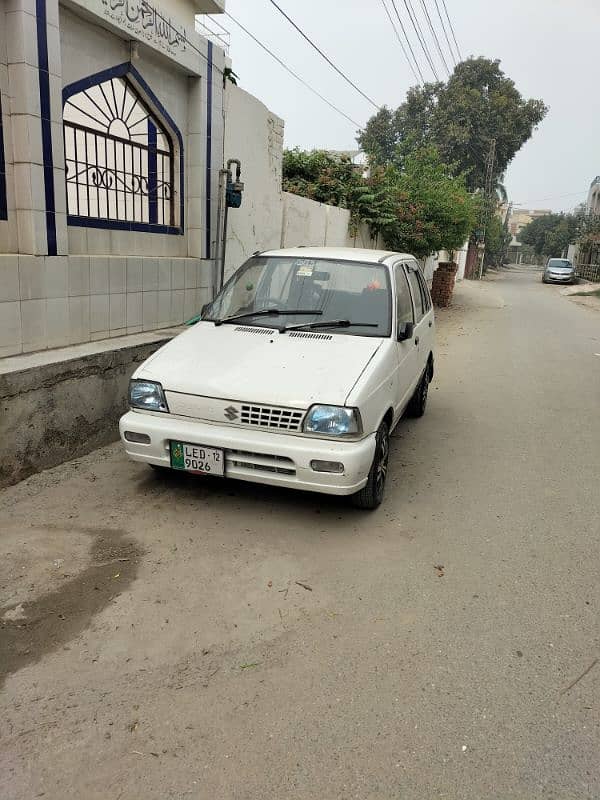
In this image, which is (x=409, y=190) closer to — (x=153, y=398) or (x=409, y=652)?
(x=153, y=398)

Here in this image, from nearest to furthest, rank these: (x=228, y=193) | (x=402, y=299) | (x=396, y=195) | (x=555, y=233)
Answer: (x=402, y=299), (x=228, y=193), (x=396, y=195), (x=555, y=233)

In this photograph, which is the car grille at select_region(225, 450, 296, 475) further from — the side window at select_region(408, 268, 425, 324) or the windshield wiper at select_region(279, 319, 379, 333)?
the side window at select_region(408, 268, 425, 324)

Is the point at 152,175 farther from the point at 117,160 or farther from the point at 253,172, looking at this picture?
the point at 253,172

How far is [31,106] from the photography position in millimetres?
4777

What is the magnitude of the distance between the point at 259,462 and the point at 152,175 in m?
4.29

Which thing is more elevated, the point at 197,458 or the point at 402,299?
the point at 402,299

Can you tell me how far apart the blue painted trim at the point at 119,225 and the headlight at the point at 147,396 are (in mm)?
2202

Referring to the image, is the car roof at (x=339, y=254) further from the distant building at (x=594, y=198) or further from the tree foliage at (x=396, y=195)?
the distant building at (x=594, y=198)

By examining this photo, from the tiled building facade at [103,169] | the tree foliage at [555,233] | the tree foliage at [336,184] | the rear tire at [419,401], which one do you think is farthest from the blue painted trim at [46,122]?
the tree foliage at [555,233]

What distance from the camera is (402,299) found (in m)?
5.21

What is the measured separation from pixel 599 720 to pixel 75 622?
7.80 feet

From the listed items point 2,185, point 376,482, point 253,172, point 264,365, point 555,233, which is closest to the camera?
point 264,365

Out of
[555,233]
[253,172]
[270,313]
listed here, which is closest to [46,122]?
[270,313]

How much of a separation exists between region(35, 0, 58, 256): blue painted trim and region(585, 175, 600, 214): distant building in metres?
55.1
